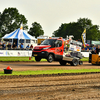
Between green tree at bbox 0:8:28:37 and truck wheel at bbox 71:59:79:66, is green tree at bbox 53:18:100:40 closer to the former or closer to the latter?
green tree at bbox 0:8:28:37

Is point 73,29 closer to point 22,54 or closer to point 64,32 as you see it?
point 64,32

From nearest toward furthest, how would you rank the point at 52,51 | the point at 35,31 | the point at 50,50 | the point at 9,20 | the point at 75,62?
the point at 50,50 → the point at 52,51 → the point at 75,62 → the point at 9,20 → the point at 35,31

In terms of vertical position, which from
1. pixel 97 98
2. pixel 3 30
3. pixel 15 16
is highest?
pixel 15 16

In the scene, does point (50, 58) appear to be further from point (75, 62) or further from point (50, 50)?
point (75, 62)

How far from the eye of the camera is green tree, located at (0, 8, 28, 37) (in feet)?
255

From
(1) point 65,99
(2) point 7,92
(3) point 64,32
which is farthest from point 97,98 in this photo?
(3) point 64,32

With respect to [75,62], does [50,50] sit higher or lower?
higher

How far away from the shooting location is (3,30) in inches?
3073

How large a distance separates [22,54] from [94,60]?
10.2 m

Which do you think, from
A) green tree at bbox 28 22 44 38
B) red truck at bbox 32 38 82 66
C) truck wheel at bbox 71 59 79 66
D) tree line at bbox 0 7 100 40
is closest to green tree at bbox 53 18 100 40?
tree line at bbox 0 7 100 40

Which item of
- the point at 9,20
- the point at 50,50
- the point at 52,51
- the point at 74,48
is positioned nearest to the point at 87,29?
the point at 9,20

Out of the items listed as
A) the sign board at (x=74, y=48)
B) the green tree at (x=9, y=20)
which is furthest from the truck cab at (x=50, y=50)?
the green tree at (x=9, y=20)

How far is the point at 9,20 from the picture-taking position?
80500mm

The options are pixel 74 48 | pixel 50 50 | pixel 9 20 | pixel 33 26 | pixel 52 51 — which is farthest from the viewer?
→ pixel 33 26
